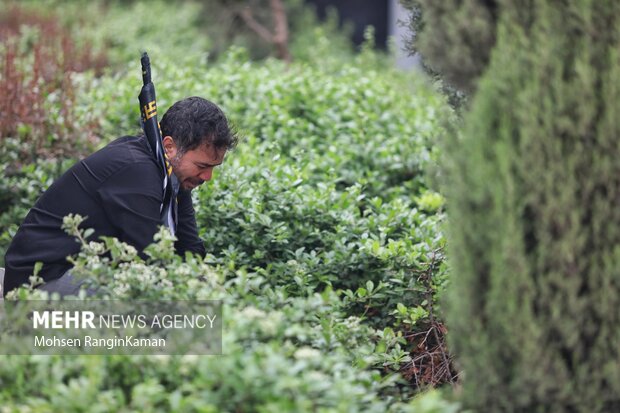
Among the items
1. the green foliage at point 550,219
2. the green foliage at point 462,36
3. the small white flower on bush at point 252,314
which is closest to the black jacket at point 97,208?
the small white flower on bush at point 252,314

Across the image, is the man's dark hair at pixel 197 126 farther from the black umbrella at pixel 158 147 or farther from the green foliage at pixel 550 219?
the green foliage at pixel 550 219

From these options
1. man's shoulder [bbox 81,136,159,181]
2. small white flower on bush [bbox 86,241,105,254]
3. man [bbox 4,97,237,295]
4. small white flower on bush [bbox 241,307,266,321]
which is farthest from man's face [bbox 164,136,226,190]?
small white flower on bush [bbox 241,307,266,321]

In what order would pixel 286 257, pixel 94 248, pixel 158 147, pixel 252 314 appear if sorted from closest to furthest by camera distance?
pixel 252 314 < pixel 94 248 < pixel 158 147 < pixel 286 257

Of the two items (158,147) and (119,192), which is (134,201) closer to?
(119,192)

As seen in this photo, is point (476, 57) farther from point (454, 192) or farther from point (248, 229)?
point (248, 229)

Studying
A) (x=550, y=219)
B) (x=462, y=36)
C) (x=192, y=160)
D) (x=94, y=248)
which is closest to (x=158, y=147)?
(x=192, y=160)

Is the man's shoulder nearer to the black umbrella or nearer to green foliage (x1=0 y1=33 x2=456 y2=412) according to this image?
the black umbrella

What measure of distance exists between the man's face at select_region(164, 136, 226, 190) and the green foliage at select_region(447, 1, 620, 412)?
66.9 inches

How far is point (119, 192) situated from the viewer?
4090 mm

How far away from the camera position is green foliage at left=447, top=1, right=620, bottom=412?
285 centimetres

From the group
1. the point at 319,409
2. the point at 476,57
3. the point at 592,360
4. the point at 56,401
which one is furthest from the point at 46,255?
the point at 592,360

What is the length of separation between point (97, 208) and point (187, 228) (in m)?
0.60

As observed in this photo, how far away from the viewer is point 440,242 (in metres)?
4.72

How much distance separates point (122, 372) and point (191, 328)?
282mm
